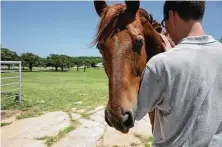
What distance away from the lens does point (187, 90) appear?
1.17 meters

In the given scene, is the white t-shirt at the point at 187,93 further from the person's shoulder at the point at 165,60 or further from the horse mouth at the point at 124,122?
the horse mouth at the point at 124,122

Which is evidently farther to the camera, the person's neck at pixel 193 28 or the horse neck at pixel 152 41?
the horse neck at pixel 152 41

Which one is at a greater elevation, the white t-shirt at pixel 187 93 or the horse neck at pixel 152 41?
the horse neck at pixel 152 41

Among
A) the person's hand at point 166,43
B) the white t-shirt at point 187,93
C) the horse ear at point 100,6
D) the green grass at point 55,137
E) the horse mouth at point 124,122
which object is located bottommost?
the green grass at point 55,137

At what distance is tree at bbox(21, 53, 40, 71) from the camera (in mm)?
55419

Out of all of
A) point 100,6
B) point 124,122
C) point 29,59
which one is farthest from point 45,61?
point 124,122

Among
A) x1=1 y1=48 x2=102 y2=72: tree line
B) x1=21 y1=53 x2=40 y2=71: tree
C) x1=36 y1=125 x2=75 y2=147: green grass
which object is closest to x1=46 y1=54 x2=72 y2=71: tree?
x1=1 y1=48 x2=102 y2=72: tree line

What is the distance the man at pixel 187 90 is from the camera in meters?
1.16

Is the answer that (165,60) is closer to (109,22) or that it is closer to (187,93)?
(187,93)

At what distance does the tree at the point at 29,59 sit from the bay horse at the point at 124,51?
5455 centimetres

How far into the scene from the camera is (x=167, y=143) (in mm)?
1243

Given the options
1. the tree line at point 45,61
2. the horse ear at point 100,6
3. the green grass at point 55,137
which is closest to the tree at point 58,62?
the tree line at point 45,61

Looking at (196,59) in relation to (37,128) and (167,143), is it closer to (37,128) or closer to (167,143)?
(167,143)

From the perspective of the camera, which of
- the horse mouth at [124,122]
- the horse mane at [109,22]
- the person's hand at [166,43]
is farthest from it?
the person's hand at [166,43]
